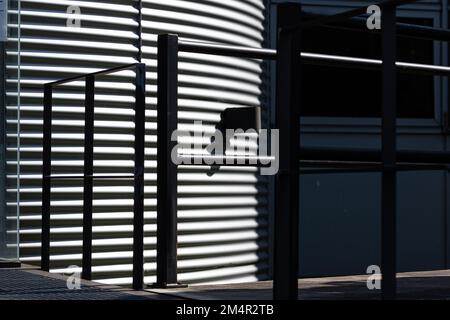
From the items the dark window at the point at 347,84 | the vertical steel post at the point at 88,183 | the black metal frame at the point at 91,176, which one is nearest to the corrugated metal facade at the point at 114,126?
the black metal frame at the point at 91,176

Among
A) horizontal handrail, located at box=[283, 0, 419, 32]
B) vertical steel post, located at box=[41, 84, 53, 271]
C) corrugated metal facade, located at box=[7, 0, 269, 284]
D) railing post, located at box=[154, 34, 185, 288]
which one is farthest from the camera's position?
corrugated metal facade, located at box=[7, 0, 269, 284]

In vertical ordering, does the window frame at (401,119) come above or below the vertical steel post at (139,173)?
above

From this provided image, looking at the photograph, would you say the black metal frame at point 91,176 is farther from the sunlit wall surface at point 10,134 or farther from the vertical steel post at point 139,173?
the sunlit wall surface at point 10,134

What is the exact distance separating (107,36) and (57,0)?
49 centimetres

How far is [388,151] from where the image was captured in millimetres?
3973

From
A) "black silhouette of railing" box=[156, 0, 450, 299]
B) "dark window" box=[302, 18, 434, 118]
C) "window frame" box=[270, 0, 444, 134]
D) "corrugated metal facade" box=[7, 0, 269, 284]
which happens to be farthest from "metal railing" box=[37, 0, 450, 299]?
"dark window" box=[302, 18, 434, 118]

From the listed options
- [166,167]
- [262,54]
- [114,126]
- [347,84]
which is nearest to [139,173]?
[166,167]

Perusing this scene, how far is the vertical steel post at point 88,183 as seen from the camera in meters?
6.19

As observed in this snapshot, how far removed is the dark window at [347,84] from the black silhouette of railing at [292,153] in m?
6.09

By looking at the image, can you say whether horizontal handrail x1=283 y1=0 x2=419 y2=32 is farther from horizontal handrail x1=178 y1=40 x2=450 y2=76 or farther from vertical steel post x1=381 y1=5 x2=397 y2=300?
horizontal handrail x1=178 y1=40 x2=450 y2=76

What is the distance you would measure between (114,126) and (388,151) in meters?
4.44

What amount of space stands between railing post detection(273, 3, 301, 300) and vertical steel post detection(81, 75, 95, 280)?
1.99 meters

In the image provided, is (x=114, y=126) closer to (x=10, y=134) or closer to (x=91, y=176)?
(x=10, y=134)

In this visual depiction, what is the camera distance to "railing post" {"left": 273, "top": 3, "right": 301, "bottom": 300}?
439cm
